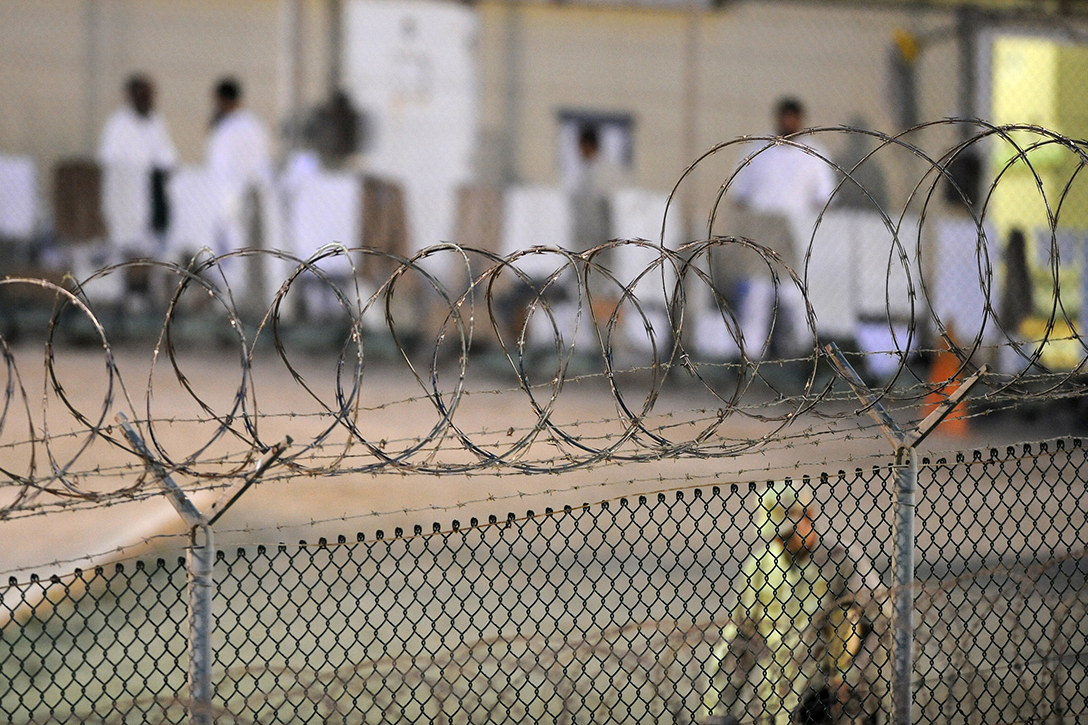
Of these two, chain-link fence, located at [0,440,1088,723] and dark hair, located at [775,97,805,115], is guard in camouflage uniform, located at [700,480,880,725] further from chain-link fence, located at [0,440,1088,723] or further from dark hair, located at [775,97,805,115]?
dark hair, located at [775,97,805,115]

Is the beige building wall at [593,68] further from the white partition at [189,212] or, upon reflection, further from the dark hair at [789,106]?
the white partition at [189,212]

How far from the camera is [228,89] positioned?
1388cm

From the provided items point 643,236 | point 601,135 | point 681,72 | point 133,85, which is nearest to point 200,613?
point 643,236

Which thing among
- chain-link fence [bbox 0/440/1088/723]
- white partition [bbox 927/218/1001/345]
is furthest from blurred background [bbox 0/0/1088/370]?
chain-link fence [bbox 0/440/1088/723]

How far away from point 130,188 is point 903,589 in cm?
1183

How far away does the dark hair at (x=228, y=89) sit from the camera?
13883 millimetres

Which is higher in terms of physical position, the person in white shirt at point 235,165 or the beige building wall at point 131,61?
the beige building wall at point 131,61

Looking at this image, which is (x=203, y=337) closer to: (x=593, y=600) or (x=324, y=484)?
(x=324, y=484)

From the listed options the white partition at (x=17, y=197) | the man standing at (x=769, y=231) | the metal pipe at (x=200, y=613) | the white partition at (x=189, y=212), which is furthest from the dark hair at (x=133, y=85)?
the metal pipe at (x=200, y=613)

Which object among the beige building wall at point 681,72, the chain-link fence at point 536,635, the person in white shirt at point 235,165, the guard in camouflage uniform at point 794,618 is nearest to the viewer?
the guard in camouflage uniform at point 794,618

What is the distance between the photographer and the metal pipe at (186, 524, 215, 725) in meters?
3.31

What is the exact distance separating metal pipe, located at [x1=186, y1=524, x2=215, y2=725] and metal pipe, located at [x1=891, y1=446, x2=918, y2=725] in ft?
7.45

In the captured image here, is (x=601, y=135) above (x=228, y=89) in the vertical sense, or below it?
below

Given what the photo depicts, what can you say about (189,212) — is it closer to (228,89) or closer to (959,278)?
(228,89)
